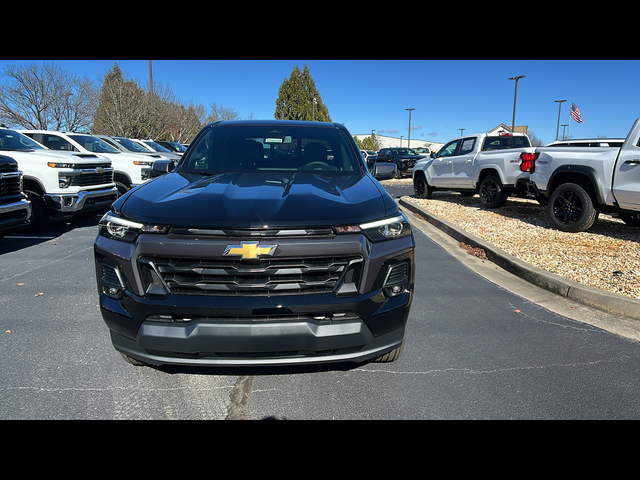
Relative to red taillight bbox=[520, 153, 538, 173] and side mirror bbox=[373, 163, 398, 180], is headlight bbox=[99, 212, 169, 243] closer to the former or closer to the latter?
side mirror bbox=[373, 163, 398, 180]

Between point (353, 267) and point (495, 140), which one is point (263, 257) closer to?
point (353, 267)

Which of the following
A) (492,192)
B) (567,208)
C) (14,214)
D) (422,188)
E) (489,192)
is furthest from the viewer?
(422,188)

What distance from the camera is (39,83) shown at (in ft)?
76.5

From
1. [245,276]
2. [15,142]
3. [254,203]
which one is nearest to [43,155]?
[15,142]

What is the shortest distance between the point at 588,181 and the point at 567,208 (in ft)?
1.84

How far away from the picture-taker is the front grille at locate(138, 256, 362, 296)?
2.26 metres

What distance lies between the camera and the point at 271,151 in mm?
3799

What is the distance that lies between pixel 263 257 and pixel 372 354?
2.82 feet

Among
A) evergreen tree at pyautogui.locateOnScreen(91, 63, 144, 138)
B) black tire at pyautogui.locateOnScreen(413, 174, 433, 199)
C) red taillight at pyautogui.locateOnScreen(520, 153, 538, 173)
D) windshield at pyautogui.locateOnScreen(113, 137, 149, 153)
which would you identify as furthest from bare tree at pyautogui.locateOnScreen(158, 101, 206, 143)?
red taillight at pyautogui.locateOnScreen(520, 153, 538, 173)

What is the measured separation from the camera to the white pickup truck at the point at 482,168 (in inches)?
386

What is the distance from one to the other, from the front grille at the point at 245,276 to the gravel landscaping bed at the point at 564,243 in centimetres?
389

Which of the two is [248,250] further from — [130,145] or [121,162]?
[130,145]

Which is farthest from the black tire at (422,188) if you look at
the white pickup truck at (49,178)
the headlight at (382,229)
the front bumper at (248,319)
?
the front bumper at (248,319)
